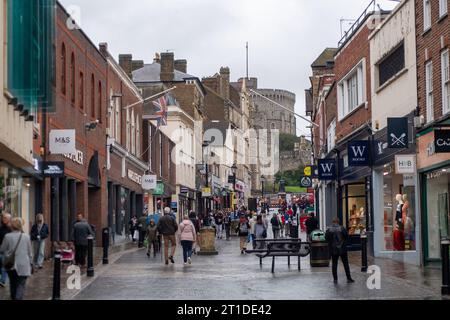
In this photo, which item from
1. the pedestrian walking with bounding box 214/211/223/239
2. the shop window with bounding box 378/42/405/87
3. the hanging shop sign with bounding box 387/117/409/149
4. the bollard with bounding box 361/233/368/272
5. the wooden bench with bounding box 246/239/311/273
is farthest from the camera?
the pedestrian walking with bounding box 214/211/223/239

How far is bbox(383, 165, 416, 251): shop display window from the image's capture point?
2855 centimetres

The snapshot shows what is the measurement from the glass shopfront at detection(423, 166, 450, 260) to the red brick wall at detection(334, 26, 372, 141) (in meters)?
8.20

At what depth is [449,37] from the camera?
2388cm

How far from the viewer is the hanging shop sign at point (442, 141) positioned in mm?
21828

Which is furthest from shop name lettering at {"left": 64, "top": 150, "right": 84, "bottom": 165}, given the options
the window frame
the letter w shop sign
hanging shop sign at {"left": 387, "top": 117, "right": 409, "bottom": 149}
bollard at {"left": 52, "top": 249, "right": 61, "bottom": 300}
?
bollard at {"left": 52, "top": 249, "right": 61, "bottom": 300}

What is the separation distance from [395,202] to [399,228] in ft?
4.97

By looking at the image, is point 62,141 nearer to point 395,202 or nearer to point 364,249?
point 364,249

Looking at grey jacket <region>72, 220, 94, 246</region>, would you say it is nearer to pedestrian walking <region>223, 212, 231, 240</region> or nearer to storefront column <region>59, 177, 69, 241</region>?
storefront column <region>59, 177, 69, 241</region>

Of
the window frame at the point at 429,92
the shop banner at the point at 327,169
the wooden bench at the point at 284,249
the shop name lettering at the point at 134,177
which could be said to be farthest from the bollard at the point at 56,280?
the shop name lettering at the point at 134,177

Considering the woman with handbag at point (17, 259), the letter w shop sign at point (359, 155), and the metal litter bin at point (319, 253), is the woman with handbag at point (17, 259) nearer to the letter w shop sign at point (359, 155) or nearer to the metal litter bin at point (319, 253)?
the metal litter bin at point (319, 253)

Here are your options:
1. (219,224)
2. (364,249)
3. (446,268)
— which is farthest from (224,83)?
(446,268)

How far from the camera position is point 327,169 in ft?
136
